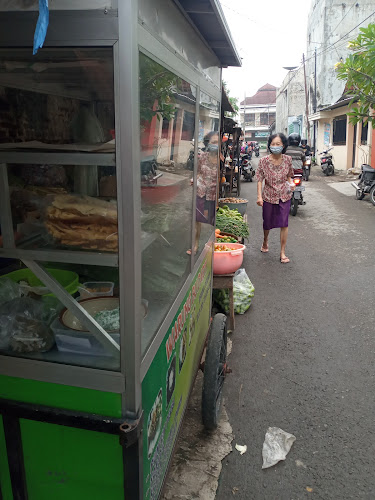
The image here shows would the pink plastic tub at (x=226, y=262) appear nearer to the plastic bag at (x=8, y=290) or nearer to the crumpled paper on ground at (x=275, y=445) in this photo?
the crumpled paper on ground at (x=275, y=445)

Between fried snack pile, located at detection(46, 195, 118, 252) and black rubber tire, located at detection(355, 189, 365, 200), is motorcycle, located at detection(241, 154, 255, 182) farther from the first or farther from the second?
fried snack pile, located at detection(46, 195, 118, 252)

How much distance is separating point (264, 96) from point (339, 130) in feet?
185

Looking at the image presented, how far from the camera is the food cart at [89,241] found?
1164 mm

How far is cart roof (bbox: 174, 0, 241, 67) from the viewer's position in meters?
1.71

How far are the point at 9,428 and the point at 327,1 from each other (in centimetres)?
2619

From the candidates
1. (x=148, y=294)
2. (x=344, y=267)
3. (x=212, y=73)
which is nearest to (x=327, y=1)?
(x=344, y=267)

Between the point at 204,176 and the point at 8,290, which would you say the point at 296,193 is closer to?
the point at 204,176

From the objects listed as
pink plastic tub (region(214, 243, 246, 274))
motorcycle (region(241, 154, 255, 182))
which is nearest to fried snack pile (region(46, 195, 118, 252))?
pink plastic tub (region(214, 243, 246, 274))

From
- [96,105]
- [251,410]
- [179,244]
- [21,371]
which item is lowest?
[251,410]

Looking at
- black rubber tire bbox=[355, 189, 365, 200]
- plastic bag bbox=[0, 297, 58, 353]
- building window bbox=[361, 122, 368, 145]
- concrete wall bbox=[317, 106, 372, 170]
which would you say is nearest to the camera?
plastic bag bbox=[0, 297, 58, 353]

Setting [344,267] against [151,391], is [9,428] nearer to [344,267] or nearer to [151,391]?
[151,391]

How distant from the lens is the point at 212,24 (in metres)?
2.04

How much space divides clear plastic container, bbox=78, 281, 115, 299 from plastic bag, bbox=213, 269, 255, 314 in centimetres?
263

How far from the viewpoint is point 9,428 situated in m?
1.51
